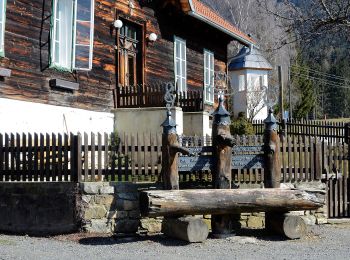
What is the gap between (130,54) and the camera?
60.3 ft

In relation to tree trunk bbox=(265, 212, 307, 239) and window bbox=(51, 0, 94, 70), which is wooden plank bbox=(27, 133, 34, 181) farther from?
tree trunk bbox=(265, 212, 307, 239)

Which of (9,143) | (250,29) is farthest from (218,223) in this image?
(250,29)

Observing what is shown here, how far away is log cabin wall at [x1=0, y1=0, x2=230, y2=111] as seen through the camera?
13258 mm

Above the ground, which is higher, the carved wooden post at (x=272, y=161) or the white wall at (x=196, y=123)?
the white wall at (x=196, y=123)

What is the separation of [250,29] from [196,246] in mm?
40182

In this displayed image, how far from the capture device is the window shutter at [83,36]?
14453 millimetres

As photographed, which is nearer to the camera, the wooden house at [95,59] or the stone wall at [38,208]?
the stone wall at [38,208]

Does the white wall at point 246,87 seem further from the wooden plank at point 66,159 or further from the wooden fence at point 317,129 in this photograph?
the wooden plank at point 66,159

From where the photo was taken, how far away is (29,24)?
44.8ft

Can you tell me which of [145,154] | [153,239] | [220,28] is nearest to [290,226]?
[153,239]

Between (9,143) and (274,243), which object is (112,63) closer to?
(9,143)

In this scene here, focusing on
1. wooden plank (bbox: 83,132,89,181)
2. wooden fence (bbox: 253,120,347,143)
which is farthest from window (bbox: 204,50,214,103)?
wooden plank (bbox: 83,132,89,181)

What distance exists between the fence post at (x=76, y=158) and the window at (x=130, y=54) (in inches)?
299

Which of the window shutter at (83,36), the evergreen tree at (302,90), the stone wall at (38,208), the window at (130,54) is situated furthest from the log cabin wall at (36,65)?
the evergreen tree at (302,90)
